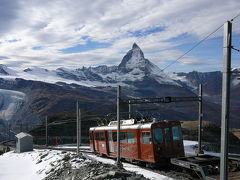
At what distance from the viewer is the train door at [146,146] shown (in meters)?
20.8

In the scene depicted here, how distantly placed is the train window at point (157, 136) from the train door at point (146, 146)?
337mm

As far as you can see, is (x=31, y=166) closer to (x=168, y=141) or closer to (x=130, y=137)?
(x=130, y=137)

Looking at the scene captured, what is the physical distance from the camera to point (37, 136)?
3078 inches

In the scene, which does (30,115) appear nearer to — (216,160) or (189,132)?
(189,132)

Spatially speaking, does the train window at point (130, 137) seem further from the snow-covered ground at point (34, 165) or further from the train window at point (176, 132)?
the train window at point (176, 132)

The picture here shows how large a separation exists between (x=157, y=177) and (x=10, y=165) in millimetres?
27153

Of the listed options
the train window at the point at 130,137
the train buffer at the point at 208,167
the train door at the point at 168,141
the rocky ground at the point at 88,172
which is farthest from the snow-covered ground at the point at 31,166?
the train buffer at the point at 208,167

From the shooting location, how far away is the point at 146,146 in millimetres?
21203

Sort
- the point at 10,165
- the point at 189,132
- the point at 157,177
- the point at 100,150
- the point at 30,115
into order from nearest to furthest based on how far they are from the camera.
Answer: the point at 157,177 → the point at 100,150 → the point at 10,165 → the point at 189,132 → the point at 30,115

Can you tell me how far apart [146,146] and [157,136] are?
106 centimetres

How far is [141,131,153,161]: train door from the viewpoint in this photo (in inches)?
819

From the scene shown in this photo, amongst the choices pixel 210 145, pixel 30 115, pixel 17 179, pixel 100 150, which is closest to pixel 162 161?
pixel 100 150

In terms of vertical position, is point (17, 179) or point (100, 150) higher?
point (100, 150)

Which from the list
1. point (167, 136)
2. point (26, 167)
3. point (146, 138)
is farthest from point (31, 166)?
point (167, 136)
